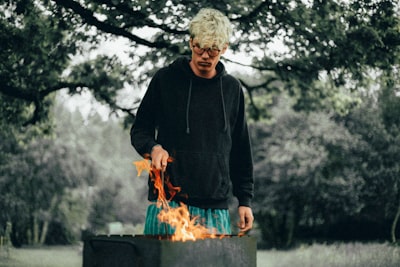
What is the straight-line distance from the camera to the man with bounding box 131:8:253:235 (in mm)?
3668

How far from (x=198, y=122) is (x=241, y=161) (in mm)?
540

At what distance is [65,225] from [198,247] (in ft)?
92.6

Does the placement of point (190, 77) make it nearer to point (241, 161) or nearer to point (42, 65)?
point (241, 161)

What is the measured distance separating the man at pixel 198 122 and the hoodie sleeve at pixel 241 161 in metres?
0.08

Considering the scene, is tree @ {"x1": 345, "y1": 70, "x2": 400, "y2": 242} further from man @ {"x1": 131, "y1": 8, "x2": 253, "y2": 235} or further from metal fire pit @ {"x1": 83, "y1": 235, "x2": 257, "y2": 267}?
metal fire pit @ {"x1": 83, "y1": 235, "x2": 257, "y2": 267}

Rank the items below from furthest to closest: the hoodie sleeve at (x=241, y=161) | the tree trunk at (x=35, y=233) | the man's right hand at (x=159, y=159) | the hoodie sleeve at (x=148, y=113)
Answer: the tree trunk at (x=35, y=233), the hoodie sleeve at (x=241, y=161), the hoodie sleeve at (x=148, y=113), the man's right hand at (x=159, y=159)

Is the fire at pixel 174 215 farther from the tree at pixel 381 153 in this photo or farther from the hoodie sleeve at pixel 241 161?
the tree at pixel 381 153

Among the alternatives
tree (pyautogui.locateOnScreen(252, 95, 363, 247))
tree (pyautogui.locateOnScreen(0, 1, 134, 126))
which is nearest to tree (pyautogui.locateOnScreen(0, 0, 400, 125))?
tree (pyautogui.locateOnScreen(0, 1, 134, 126))

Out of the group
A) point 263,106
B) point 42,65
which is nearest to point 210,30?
point 42,65

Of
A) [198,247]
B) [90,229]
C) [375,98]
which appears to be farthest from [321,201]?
[198,247]

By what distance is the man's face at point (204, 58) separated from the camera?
144 inches

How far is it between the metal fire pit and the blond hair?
3.39ft

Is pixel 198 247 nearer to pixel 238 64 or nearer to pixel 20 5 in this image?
pixel 20 5

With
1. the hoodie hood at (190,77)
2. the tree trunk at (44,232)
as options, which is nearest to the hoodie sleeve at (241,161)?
the hoodie hood at (190,77)
